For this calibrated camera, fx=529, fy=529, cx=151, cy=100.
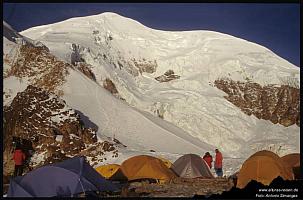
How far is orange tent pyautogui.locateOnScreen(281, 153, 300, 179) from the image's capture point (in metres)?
12.2

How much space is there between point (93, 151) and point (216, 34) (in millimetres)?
4379

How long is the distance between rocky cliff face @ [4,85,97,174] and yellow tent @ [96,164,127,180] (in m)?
0.81

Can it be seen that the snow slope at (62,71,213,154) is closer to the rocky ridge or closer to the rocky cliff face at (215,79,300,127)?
the rocky ridge

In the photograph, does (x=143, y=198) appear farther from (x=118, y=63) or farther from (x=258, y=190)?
(x=118, y=63)

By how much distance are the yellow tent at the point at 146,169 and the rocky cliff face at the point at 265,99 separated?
354cm

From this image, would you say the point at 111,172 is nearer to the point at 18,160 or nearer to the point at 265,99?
the point at 18,160

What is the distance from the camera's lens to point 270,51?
46.0 feet

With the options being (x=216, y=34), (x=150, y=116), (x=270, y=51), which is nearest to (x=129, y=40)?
(x=150, y=116)

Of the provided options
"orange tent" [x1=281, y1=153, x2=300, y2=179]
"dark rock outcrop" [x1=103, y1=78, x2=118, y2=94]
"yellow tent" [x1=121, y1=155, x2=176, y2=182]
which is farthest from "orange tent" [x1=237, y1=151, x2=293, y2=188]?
"dark rock outcrop" [x1=103, y1=78, x2=118, y2=94]

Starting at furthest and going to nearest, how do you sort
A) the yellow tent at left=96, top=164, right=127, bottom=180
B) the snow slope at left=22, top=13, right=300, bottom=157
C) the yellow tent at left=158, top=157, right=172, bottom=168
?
the snow slope at left=22, top=13, right=300, bottom=157, the yellow tent at left=158, top=157, right=172, bottom=168, the yellow tent at left=96, top=164, right=127, bottom=180

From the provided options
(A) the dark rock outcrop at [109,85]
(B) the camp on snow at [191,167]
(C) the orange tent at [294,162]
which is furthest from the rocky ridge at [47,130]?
(C) the orange tent at [294,162]

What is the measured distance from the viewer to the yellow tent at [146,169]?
12.8 m

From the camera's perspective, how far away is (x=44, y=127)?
13.4 meters

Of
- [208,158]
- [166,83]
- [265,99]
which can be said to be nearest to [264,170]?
[208,158]
